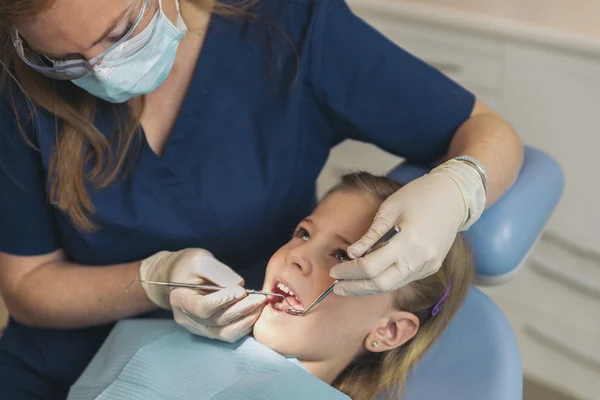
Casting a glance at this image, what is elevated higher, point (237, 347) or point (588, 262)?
point (237, 347)

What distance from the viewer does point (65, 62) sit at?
1151 mm

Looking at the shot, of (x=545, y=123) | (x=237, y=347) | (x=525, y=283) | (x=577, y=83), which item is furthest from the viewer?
(x=525, y=283)

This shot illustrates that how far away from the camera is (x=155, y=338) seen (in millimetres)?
1309

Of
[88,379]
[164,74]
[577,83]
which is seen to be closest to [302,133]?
[164,74]

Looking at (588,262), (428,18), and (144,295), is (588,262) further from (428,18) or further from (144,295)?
(144,295)

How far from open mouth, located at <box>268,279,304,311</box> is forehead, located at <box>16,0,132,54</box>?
509 mm

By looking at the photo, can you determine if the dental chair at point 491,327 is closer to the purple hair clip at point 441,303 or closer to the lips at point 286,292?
the purple hair clip at point 441,303

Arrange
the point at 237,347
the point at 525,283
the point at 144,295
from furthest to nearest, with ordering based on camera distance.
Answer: the point at 525,283
the point at 144,295
the point at 237,347

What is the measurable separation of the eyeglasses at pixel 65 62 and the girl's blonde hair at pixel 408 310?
0.47m

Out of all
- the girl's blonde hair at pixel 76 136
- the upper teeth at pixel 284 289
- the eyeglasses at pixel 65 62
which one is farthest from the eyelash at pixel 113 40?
the upper teeth at pixel 284 289

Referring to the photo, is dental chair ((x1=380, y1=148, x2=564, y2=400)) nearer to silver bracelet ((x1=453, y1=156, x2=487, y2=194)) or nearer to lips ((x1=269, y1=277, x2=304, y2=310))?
A: silver bracelet ((x1=453, y1=156, x2=487, y2=194))

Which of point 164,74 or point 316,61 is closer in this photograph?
point 164,74

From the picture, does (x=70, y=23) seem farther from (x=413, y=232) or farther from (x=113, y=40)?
(x=413, y=232)

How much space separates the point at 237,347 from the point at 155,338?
16cm
